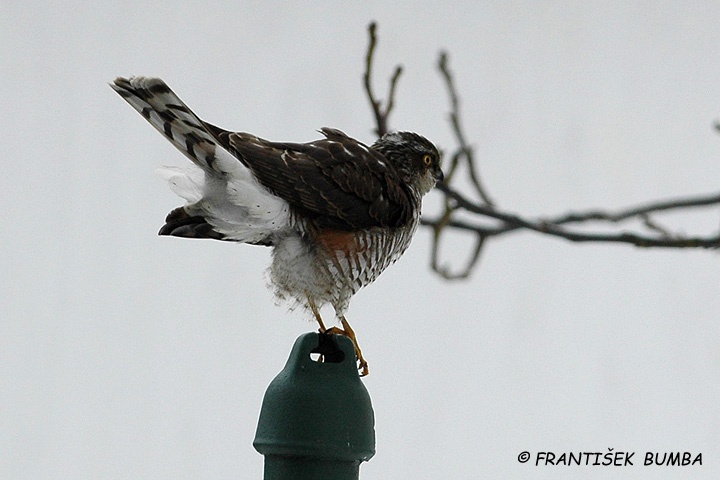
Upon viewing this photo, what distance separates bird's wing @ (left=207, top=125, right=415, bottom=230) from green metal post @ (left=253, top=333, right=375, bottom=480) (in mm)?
778

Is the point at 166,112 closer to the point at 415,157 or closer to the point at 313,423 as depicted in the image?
the point at 313,423

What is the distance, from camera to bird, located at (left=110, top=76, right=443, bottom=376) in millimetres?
2434

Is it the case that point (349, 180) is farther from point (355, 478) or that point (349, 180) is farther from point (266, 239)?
point (355, 478)

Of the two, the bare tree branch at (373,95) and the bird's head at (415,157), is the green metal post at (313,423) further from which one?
the bird's head at (415,157)

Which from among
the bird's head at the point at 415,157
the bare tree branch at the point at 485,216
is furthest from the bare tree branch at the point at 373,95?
the bird's head at the point at 415,157

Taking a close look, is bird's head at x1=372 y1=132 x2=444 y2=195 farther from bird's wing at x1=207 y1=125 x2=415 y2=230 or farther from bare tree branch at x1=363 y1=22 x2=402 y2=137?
bare tree branch at x1=363 y1=22 x2=402 y2=137

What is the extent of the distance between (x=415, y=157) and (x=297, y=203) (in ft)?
Answer: 2.77

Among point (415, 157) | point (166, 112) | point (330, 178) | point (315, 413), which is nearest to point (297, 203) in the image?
point (330, 178)

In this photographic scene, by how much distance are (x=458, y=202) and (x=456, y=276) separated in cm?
Answer: 43

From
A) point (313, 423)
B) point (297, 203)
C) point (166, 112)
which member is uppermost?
point (166, 112)

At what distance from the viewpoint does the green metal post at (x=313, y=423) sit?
1847 millimetres

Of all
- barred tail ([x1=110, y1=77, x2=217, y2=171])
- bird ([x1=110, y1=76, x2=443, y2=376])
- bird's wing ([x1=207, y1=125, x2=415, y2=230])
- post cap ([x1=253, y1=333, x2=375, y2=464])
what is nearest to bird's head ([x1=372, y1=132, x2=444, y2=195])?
bird ([x1=110, y1=76, x2=443, y2=376])

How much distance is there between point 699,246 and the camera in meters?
1.79

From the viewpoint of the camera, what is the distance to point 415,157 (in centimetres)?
339
